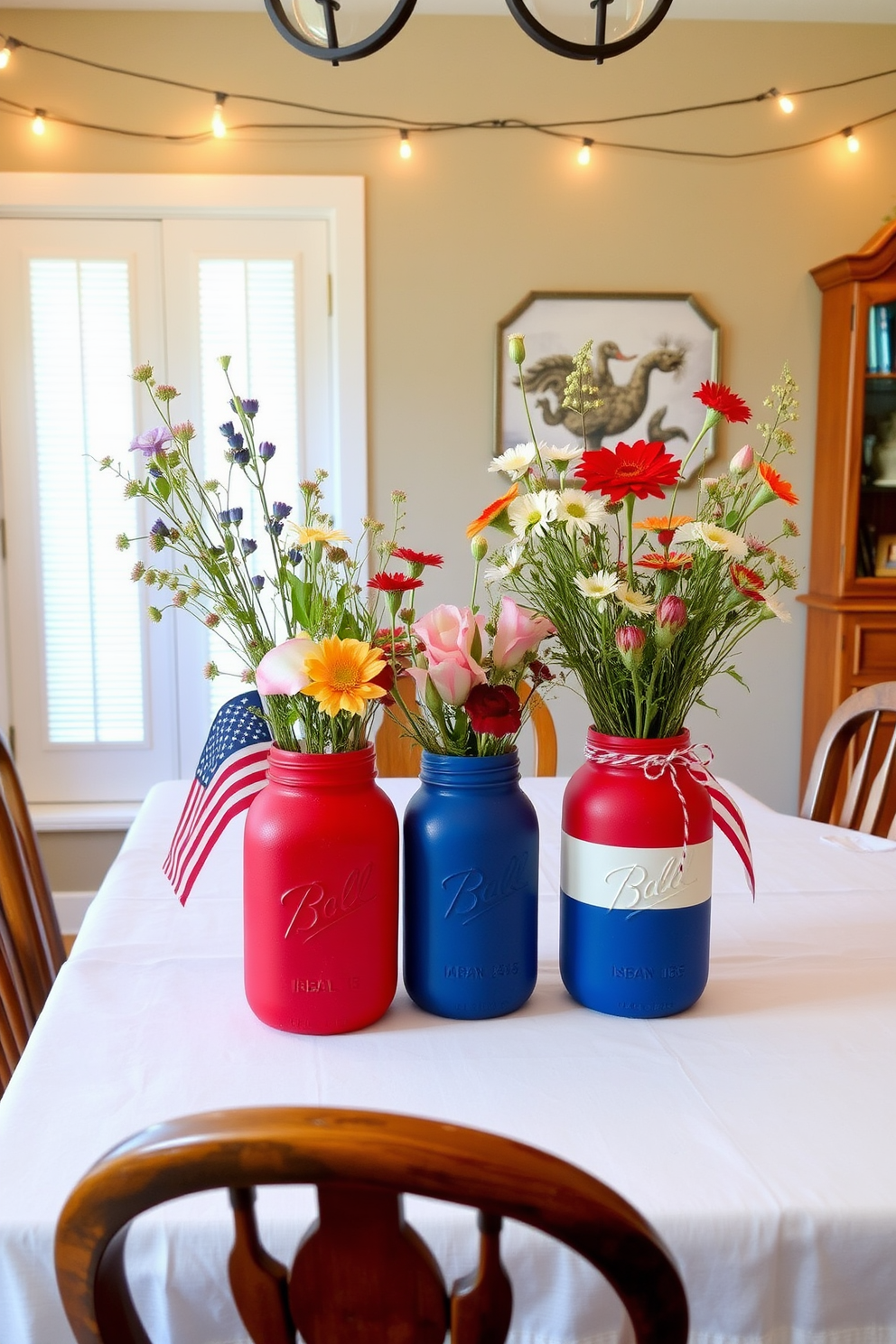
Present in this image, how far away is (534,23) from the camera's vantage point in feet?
4.14

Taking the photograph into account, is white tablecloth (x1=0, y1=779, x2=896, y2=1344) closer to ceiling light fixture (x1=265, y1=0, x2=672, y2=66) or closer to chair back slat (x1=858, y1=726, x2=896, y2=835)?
chair back slat (x1=858, y1=726, x2=896, y2=835)

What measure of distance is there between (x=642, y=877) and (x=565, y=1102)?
0.22 metres

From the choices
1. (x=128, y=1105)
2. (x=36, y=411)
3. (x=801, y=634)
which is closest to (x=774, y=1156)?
(x=128, y=1105)

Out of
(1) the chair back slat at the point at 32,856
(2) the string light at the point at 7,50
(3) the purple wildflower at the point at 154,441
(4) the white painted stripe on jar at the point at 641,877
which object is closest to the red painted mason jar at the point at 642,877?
(4) the white painted stripe on jar at the point at 641,877

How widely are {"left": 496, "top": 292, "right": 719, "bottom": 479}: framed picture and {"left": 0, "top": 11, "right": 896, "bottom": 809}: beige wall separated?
0.06 metres

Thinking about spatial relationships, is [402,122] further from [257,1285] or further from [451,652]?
[257,1285]

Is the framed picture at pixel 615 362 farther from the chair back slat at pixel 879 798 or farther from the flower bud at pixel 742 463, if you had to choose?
the flower bud at pixel 742 463

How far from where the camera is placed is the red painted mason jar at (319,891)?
931 millimetres

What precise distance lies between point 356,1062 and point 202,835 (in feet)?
1.05

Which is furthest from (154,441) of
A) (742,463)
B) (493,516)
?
(742,463)

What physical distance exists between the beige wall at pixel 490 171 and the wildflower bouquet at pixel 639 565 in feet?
7.46

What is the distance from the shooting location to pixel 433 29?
3068 millimetres

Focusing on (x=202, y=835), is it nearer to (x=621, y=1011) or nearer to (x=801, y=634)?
(x=621, y=1011)

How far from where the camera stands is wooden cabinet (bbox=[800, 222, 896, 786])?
3.01 m
